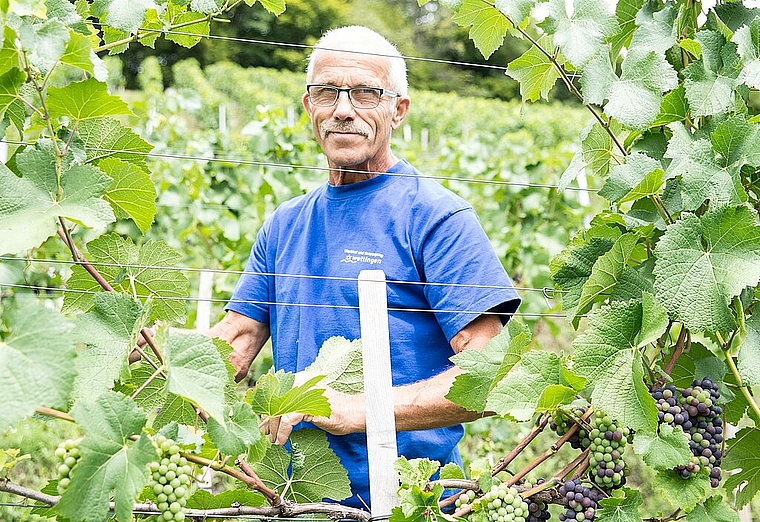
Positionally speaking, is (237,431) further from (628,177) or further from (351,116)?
(351,116)

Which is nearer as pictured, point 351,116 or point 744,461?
point 744,461

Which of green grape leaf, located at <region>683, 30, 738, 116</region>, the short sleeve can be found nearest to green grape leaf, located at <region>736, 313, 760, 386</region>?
green grape leaf, located at <region>683, 30, 738, 116</region>

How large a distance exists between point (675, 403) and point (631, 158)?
0.52m

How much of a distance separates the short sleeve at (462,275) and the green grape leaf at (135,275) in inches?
26.7

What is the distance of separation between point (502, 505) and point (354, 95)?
131 centimetres

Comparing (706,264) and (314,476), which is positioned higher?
(706,264)

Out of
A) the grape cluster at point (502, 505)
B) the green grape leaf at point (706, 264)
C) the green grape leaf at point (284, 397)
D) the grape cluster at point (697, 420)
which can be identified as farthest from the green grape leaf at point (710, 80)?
the green grape leaf at point (284, 397)

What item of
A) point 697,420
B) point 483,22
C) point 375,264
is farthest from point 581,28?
point 375,264

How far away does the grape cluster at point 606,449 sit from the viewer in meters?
1.67

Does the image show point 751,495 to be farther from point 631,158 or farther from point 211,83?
point 211,83

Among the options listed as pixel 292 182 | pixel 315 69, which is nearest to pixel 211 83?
pixel 292 182

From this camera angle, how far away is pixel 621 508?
1.66 m

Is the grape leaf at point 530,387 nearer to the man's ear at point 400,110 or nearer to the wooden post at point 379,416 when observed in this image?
the wooden post at point 379,416

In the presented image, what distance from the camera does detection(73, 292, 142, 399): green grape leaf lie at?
4.80ft
